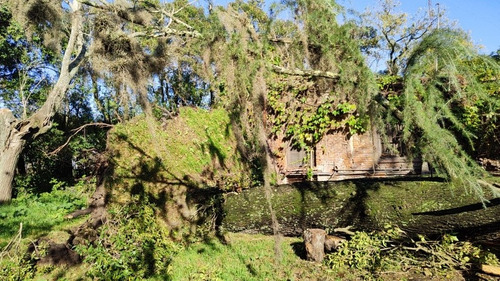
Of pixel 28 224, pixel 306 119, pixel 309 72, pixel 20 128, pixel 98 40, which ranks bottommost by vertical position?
pixel 28 224

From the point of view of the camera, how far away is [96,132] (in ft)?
51.8

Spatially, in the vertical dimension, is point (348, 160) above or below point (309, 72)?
below

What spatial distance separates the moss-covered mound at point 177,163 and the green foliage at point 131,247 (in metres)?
0.44

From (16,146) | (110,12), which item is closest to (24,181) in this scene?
(16,146)

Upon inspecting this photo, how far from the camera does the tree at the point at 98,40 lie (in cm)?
383

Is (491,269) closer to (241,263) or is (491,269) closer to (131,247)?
(241,263)

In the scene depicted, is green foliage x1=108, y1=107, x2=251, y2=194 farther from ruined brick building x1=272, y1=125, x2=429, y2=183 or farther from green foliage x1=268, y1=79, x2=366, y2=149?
ruined brick building x1=272, y1=125, x2=429, y2=183

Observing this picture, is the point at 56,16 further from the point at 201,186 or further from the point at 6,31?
the point at 6,31

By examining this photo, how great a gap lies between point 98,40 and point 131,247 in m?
3.20

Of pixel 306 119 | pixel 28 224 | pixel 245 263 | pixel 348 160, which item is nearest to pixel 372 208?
pixel 245 263

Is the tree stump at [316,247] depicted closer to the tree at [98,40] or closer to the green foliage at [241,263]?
the green foliage at [241,263]

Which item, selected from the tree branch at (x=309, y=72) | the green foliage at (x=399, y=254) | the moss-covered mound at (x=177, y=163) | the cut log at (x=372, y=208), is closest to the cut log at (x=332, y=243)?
the green foliage at (x=399, y=254)

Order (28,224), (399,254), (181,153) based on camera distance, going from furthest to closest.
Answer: (181,153) → (28,224) → (399,254)

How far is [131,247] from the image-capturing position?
4.33 m
